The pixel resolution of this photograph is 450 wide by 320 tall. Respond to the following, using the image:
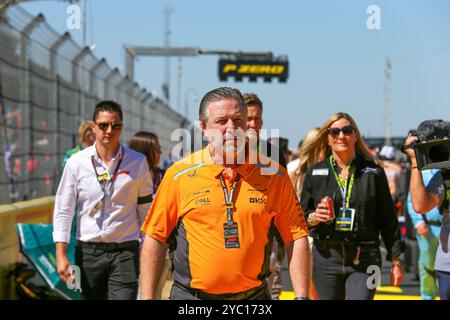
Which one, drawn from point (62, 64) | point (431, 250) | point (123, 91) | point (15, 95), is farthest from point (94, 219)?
point (123, 91)

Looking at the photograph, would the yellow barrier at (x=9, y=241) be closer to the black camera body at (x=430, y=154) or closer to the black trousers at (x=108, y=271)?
the black trousers at (x=108, y=271)

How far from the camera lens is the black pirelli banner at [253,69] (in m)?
32.2

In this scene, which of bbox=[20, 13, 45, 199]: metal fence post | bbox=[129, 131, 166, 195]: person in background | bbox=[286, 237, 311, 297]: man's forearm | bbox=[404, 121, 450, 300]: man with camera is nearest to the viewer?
bbox=[286, 237, 311, 297]: man's forearm

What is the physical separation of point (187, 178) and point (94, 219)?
8.01 ft

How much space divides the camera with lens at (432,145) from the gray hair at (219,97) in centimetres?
164

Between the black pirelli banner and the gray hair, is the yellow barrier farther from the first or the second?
the black pirelli banner

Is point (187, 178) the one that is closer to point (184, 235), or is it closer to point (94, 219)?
point (184, 235)

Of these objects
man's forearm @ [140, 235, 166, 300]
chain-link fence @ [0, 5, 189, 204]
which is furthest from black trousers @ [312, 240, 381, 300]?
chain-link fence @ [0, 5, 189, 204]

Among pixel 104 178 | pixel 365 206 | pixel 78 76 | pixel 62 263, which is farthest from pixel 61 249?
pixel 78 76

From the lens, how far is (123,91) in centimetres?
1819

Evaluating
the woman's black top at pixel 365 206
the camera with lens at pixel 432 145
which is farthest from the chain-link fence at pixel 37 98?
the camera with lens at pixel 432 145

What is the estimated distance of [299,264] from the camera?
3.89 meters

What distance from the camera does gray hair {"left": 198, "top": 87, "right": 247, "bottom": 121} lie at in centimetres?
377

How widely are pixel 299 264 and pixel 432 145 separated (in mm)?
1544
